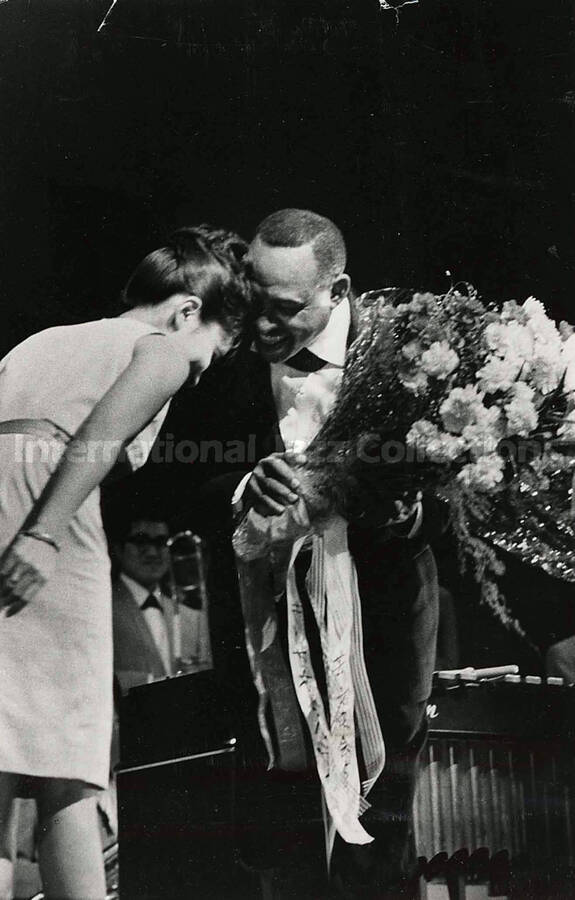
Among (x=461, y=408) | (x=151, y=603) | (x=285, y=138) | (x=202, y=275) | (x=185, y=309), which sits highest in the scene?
(x=285, y=138)

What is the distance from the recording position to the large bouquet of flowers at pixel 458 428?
10.7 ft

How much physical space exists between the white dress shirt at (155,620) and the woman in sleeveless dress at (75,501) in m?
0.09

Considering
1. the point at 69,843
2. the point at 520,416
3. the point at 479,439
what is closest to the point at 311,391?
the point at 479,439

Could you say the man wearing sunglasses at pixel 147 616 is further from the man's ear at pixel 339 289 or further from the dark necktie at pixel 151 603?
the man's ear at pixel 339 289

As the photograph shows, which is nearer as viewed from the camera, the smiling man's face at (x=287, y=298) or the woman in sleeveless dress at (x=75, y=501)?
the woman in sleeveless dress at (x=75, y=501)

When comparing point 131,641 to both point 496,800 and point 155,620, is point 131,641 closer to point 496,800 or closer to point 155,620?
point 155,620

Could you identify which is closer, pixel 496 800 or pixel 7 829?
pixel 7 829

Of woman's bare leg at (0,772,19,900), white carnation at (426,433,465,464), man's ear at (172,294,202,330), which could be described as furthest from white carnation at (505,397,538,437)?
woman's bare leg at (0,772,19,900)

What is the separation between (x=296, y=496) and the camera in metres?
3.31

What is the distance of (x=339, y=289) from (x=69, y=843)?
194 centimetres

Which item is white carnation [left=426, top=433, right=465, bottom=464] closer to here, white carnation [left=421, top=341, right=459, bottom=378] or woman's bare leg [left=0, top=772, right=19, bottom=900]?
white carnation [left=421, top=341, right=459, bottom=378]

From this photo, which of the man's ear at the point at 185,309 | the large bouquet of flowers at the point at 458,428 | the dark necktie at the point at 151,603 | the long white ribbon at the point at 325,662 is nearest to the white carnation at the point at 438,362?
the large bouquet of flowers at the point at 458,428

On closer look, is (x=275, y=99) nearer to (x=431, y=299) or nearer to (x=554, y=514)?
(x=431, y=299)

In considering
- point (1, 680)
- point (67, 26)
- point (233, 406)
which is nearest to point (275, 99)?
point (67, 26)
